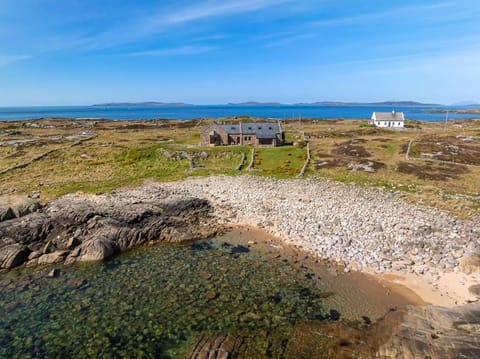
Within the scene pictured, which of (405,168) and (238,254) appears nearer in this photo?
(238,254)

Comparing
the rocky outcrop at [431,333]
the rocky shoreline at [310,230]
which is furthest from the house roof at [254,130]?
the rocky outcrop at [431,333]

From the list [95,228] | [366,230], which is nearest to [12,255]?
[95,228]

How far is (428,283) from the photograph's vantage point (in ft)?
63.7

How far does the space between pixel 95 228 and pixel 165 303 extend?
12179mm

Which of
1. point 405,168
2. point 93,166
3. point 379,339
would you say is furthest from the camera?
point 93,166

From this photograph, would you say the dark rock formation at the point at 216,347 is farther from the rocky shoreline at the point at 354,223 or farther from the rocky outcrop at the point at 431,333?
the rocky shoreline at the point at 354,223

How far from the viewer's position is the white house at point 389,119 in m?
104

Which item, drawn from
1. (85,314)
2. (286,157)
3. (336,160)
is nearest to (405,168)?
(336,160)

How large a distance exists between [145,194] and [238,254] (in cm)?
1747

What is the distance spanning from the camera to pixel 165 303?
1827cm

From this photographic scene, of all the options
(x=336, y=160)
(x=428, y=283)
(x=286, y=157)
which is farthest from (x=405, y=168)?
(x=428, y=283)

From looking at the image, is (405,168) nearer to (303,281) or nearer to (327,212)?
(327,212)

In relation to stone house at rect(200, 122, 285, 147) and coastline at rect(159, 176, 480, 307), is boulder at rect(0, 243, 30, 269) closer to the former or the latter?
coastline at rect(159, 176, 480, 307)

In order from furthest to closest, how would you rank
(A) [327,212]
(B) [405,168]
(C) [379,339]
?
(B) [405,168]
(A) [327,212]
(C) [379,339]
